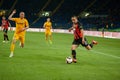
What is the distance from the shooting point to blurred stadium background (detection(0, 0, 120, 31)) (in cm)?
6550

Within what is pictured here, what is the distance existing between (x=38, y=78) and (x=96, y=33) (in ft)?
124

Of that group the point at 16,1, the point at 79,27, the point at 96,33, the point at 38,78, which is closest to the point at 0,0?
the point at 16,1

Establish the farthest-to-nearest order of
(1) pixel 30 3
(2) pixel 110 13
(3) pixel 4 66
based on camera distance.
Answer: (1) pixel 30 3, (2) pixel 110 13, (3) pixel 4 66

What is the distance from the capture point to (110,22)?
2200 inches

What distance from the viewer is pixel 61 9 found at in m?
72.7

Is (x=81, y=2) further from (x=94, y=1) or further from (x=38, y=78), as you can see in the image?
(x=38, y=78)

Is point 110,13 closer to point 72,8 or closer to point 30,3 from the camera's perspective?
point 72,8

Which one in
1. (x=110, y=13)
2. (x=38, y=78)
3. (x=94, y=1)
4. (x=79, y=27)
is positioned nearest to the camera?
(x=38, y=78)

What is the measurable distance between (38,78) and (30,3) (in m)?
65.5

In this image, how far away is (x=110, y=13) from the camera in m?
60.2

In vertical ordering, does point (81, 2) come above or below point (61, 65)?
above

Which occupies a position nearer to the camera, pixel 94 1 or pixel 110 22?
pixel 110 22

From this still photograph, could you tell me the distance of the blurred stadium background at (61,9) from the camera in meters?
65.5

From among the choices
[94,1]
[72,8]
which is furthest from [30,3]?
[94,1]
